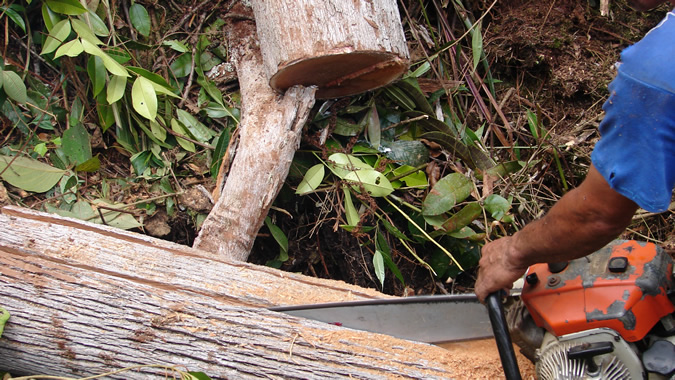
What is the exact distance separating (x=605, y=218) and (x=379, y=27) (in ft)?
3.86

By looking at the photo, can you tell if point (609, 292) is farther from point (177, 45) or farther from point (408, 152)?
point (177, 45)

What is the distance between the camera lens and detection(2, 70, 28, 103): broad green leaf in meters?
2.26

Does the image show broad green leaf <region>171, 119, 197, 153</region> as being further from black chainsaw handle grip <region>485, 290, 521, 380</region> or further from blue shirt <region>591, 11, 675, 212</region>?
blue shirt <region>591, 11, 675, 212</region>

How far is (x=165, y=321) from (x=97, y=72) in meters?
1.20

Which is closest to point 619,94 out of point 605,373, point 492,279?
point 492,279

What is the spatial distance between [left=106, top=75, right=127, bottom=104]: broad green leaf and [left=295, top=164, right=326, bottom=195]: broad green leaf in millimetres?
871

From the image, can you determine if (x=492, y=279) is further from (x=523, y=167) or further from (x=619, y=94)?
(x=523, y=167)

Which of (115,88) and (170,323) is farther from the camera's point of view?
(115,88)

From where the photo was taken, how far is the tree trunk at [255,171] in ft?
6.72

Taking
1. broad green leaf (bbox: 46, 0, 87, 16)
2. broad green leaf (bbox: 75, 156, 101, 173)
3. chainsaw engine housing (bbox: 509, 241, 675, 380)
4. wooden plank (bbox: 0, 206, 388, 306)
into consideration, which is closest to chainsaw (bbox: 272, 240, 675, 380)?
chainsaw engine housing (bbox: 509, 241, 675, 380)

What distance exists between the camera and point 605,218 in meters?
1.15

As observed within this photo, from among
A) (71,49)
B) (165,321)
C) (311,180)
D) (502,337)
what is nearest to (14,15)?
(71,49)

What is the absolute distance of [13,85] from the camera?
227cm

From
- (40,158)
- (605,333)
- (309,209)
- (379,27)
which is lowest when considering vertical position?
(309,209)
